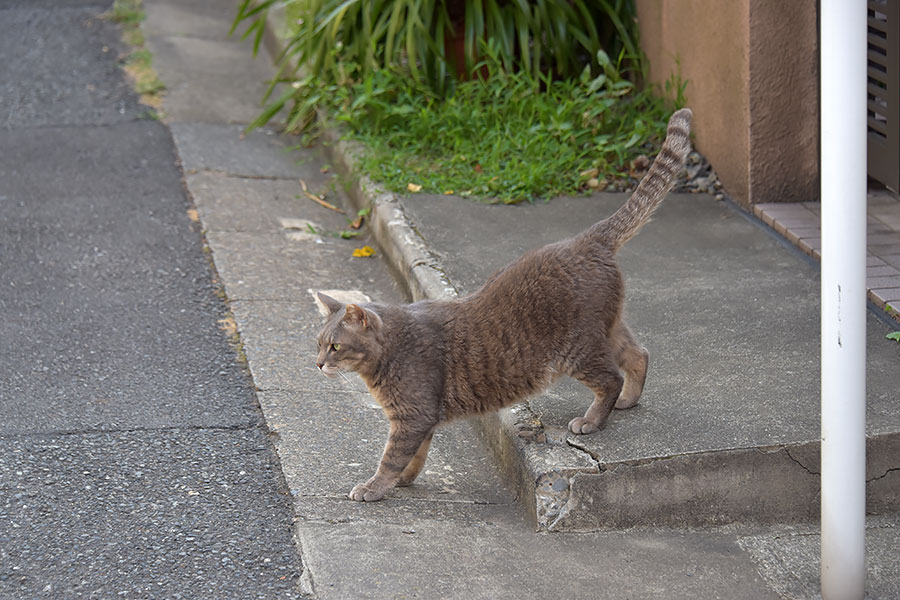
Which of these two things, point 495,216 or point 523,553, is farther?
point 495,216

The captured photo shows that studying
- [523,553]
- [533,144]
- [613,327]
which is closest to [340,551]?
[523,553]

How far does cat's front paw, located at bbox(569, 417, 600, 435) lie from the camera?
3.62 meters

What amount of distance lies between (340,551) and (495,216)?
2692 millimetres

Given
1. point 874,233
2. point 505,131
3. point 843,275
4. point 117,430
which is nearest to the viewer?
point 843,275

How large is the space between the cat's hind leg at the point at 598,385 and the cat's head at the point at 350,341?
68cm

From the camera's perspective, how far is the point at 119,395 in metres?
4.27

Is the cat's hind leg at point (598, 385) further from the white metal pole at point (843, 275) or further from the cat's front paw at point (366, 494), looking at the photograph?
the white metal pole at point (843, 275)

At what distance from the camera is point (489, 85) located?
21.9 feet

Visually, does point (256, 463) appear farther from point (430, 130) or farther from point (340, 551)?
point (430, 130)

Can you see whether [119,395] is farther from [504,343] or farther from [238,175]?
[238,175]

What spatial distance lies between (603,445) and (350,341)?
90 centimetres

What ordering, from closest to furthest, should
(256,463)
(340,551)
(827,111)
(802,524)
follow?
(827,111) → (340,551) → (802,524) → (256,463)

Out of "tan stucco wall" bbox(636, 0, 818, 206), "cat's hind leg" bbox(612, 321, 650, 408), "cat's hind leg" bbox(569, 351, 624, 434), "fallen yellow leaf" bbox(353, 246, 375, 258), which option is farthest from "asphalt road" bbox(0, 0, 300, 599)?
"tan stucco wall" bbox(636, 0, 818, 206)

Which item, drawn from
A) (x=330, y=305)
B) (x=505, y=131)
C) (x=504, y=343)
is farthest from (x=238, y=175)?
(x=504, y=343)
